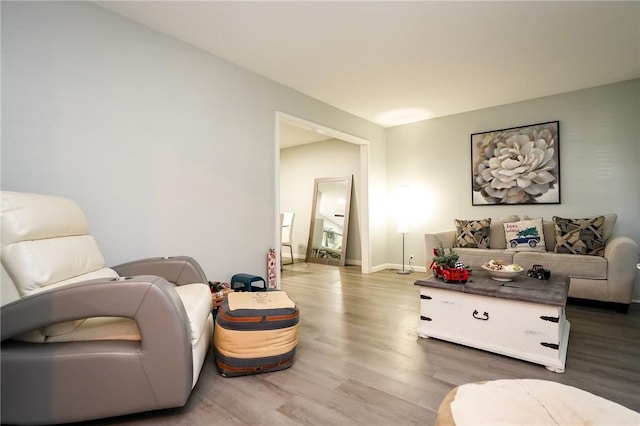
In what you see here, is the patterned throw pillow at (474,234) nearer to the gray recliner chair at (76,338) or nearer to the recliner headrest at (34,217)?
the gray recliner chair at (76,338)

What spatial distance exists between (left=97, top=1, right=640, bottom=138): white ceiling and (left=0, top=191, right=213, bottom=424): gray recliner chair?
6.28 ft

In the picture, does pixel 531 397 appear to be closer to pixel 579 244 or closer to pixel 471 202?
pixel 579 244

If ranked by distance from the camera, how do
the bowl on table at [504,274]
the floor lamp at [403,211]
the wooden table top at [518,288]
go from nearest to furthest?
the wooden table top at [518,288]
the bowl on table at [504,274]
the floor lamp at [403,211]

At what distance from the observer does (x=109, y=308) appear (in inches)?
52.0

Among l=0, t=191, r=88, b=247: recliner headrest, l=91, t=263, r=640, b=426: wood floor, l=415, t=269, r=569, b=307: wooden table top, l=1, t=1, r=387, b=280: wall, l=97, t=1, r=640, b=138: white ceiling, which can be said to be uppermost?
l=97, t=1, r=640, b=138: white ceiling

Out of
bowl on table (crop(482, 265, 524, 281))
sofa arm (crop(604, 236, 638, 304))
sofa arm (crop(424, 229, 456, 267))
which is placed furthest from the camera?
sofa arm (crop(424, 229, 456, 267))

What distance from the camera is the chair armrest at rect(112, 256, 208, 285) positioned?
214cm

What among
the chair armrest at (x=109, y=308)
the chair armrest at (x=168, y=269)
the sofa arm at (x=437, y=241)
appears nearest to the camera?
the chair armrest at (x=109, y=308)

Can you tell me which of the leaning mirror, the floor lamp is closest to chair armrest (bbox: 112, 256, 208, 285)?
the floor lamp

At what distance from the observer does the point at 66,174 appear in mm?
2100

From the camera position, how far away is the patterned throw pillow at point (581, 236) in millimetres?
3326

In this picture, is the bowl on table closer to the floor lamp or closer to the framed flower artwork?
the framed flower artwork

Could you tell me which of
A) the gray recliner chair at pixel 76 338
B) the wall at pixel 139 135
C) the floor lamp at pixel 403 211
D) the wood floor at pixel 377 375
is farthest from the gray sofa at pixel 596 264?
the gray recliner chair at pixel 76 338

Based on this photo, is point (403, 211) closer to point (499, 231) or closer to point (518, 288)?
point (499, 231)
